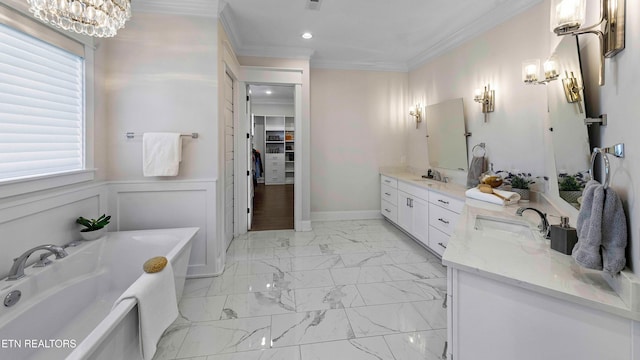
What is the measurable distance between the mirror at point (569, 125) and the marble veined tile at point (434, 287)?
1.23m

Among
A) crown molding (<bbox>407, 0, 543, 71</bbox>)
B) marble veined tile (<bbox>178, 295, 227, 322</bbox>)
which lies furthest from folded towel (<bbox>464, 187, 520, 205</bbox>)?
marble veined tile (<bbox>178, 295, 227, 322</bbox>)

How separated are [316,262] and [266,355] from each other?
1.45m

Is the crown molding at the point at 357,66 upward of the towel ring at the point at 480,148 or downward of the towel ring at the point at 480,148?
upward

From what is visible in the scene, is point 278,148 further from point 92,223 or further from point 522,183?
point 522,183

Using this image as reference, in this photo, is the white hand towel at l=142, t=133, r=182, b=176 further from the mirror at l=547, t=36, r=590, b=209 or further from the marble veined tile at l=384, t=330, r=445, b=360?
the mirror at l=547, t=36, r=590, b=209

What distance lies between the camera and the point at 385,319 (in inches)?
83.0

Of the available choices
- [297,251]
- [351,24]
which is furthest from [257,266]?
[351,24]

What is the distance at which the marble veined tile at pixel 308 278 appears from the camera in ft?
8.64

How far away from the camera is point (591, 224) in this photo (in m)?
0.96

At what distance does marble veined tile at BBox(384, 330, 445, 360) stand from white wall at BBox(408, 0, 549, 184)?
180 cm

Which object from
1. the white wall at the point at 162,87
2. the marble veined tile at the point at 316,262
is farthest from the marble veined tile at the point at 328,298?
the white wall at the point at 162,87

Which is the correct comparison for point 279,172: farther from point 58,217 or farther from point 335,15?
point 58,217

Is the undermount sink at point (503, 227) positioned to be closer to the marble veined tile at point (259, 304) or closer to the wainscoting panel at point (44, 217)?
the marble veined tile at point (259, 304)

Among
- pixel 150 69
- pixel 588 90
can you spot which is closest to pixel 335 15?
pixel 150 69
